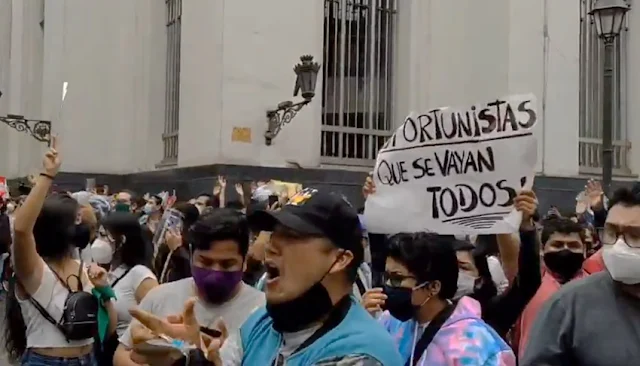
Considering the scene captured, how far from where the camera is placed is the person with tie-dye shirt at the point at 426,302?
372 centimetres

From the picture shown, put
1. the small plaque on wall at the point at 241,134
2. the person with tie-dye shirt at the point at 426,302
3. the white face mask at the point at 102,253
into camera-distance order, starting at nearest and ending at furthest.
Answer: the person with tie-dye shirt at the point at 426,302 → the white face mask at the point at 102,253 → the small plaque on wall at the point at 241,134

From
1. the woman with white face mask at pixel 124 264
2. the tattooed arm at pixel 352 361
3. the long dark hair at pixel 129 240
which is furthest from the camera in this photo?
the long dark hair at pixel 129 240

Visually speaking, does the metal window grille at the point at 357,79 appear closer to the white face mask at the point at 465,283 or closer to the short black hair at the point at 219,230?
the white face mask at the point at 465,283

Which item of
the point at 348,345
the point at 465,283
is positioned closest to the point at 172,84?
the point at 465,283

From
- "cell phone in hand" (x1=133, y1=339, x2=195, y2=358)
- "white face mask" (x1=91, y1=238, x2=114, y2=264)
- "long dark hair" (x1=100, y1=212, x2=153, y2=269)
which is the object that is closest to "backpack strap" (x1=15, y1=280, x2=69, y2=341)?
"long dark hair" (x1=100, y1=212, x2=153, y2=269)

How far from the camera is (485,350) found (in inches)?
142

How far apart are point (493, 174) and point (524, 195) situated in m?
0.23

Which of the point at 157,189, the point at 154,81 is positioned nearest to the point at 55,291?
the point at 157,189

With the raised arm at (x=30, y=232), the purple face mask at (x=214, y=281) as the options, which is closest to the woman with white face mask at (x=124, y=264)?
the raised arm at (x=30, y=232)

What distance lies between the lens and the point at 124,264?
602 cm

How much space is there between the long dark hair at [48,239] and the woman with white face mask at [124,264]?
0.59 meters

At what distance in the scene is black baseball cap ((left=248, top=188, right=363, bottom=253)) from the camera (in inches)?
112

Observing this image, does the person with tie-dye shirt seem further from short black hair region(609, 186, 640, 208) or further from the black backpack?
the black backpack

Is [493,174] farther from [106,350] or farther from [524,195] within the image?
[106,350]
